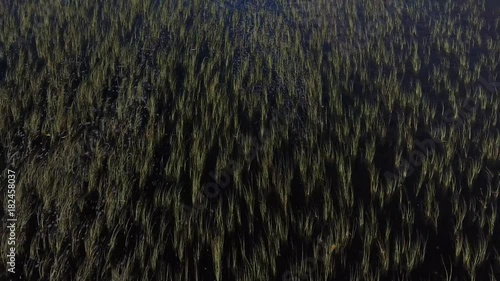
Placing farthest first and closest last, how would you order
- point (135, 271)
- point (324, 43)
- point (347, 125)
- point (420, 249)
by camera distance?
point (324, 43)
point (347, 125)
point (420, 249)
point (135, 271)

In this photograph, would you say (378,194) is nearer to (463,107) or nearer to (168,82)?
(463,107)

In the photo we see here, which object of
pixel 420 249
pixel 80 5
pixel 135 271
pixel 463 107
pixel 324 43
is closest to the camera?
pixel 135 271

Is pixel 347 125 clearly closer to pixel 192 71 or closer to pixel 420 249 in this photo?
pixel 420 249

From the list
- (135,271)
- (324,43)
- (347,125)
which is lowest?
(135,271)

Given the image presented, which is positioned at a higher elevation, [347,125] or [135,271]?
[347,125]

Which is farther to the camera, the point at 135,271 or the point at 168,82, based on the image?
the point at 168,82

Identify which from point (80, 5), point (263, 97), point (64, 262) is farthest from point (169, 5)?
point (64, 262)
